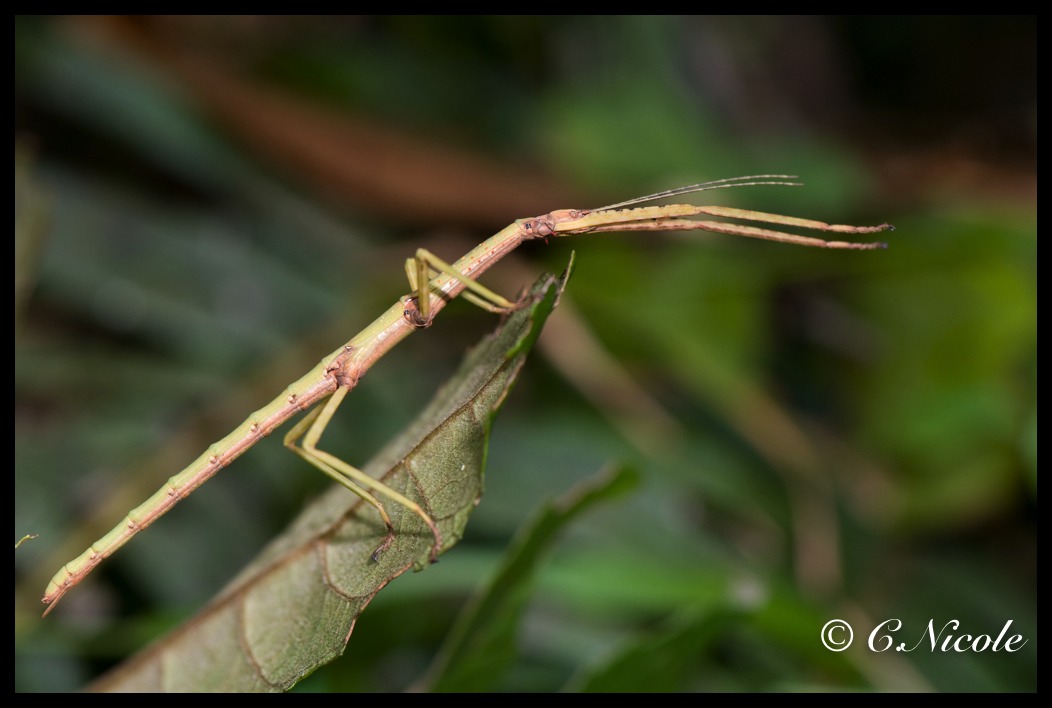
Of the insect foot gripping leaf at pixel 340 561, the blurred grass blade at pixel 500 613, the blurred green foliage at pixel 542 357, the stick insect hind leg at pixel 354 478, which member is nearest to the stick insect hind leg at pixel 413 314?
the stick insect hind leg at pixel 354 478

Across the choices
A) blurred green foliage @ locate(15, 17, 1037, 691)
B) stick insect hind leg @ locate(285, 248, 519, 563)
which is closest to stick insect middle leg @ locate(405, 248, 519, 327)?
stick insect hind leg @ locate(285, 248, 519, 563)

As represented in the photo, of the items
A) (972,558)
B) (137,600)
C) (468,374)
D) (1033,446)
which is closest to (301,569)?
(468,374)

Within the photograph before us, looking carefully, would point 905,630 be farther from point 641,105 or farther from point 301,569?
point 641,105

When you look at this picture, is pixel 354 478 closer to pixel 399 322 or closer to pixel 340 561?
pixel 340 561

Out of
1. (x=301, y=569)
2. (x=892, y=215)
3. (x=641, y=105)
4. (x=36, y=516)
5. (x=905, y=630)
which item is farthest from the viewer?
(x=641, y=105)

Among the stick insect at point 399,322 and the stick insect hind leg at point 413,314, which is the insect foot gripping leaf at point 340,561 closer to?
the stick insect hind leg at point 413,314

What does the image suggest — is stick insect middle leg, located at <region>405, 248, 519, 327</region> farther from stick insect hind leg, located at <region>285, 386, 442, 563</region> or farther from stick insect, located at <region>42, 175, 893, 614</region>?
stick insect hind leg, located at <region>285, 386, 442, 563</region>
